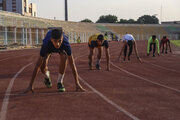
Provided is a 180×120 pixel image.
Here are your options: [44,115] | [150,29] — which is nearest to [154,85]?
[44,115]

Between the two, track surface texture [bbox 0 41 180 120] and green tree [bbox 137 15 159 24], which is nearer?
track surface texture [bbox 0 41 180 120]

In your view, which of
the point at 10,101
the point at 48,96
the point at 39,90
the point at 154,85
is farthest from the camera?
the point at 154,85

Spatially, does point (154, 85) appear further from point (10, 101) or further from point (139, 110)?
point (10, 101)

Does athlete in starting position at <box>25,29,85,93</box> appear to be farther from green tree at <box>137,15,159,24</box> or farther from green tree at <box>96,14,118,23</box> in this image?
green tree at <box>137,15,159,24</box>

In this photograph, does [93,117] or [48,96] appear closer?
[93,117]

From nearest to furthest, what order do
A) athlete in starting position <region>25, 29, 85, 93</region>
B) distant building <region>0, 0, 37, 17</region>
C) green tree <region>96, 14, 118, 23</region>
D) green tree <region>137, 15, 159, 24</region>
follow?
athlete in starting position <region>25, 29, 85, 93</region>, distant building <region>0, 0, 37, 17</region>, green tree <region>96, 14, 118, 23</region>, green tree <region>137, 15, 159, 24</region>

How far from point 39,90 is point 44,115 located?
205 centimetres

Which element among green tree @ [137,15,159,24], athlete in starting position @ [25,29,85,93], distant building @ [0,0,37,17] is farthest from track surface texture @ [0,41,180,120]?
green tree @ [137,15,159,24]

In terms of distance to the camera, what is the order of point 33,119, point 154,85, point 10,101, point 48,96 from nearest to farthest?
1. point 33,119
2. point 10,101
3. point 48,96
4. point 154,85

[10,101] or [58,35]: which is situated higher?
[58,35]

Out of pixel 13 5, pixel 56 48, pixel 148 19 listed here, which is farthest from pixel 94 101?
pixel 148 19

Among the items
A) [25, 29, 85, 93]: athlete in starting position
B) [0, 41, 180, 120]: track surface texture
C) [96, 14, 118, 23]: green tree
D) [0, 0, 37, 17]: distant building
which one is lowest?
[0, 41, 180, 120]: track surface texture

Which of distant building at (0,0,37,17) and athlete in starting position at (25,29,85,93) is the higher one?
distant building at (0,0,37,17)

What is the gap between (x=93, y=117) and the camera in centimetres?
413
